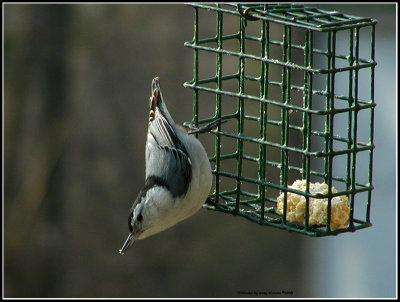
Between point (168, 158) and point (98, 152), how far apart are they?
3758mm

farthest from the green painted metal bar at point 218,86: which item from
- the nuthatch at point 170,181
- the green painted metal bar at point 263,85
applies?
the green painted metal bar at point 263,85

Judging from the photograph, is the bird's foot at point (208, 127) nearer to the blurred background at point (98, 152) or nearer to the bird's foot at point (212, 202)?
the bird's foot at point (212, 202)

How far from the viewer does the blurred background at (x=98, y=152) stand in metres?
8.20

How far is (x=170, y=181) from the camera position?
15.3ft

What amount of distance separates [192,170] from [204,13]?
3.72 metres

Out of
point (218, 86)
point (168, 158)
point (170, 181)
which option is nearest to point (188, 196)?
point (170, 181)

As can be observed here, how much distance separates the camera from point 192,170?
4.61 meters

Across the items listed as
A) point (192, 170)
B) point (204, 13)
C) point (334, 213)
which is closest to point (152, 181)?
point (192, 170)

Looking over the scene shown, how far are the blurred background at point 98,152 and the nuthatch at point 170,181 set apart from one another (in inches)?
133

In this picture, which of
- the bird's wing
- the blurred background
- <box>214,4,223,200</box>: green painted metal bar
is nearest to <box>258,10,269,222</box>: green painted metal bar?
<box>214,4,223,200</box>: green painted metal bar

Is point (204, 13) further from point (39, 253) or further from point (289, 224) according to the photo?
point (289, 224)

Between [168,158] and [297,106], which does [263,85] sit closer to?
[297,106]

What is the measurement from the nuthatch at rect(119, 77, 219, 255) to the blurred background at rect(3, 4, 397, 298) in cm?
337

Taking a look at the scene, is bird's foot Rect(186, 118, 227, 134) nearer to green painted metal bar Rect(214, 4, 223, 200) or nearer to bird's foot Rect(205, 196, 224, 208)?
green painted metal bar Rect(214, 4, 223, 200)
